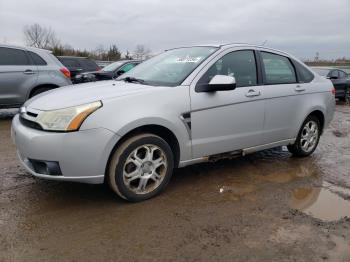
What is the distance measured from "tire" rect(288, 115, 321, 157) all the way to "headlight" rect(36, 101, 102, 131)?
335cm

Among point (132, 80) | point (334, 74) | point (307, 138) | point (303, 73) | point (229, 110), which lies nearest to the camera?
point (229, 110)

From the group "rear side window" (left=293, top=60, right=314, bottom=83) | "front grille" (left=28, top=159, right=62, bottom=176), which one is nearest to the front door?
"rear side window" (left=293, top=60, right=314, bottom=83)

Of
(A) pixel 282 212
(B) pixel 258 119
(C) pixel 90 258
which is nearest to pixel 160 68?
(B) pixel 258 119

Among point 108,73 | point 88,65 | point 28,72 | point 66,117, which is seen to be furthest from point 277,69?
point 88,65

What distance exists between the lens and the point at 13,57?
8.63 m

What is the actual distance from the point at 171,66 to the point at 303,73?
7.24 ft

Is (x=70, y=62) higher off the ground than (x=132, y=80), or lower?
lower

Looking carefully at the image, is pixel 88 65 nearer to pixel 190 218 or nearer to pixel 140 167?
pixel 140 167

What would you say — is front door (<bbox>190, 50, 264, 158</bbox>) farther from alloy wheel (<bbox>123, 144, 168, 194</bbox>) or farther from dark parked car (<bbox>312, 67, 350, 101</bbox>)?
dark parked car (<bbox>312, 67, 350, 101</bbox>)

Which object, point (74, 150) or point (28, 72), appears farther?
point (28, 72)

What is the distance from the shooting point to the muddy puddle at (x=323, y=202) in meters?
3.89

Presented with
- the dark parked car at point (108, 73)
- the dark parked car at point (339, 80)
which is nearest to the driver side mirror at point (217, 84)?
the dark parked car at point (108, 73)

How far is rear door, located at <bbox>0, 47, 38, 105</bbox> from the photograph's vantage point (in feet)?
27.8

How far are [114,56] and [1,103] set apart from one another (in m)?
28.2
